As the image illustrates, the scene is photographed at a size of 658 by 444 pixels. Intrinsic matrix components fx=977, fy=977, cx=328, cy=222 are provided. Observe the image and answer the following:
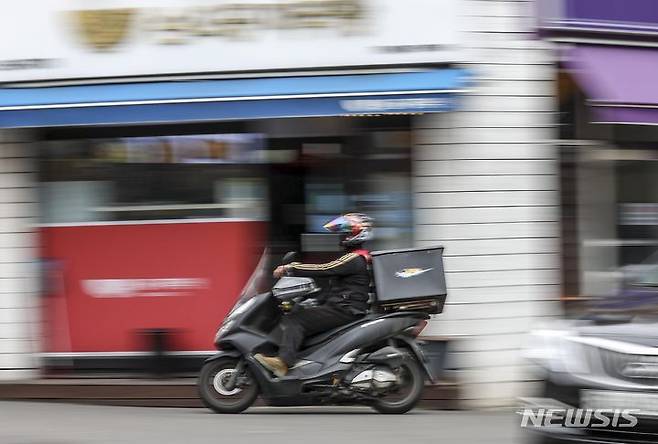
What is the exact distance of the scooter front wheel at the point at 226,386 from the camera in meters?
8.16

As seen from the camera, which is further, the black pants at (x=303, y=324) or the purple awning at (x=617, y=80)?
the purple awning at (x=617, y=80)

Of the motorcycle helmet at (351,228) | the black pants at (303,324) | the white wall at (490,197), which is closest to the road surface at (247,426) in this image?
the black pants at (303,324)

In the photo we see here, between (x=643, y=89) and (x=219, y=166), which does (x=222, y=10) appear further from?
(x=643, y=89)

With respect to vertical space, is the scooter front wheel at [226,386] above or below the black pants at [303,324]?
below

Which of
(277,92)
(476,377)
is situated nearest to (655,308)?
(476,377)

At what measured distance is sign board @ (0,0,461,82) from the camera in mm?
9000

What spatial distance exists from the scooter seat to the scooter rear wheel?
0.50 meters

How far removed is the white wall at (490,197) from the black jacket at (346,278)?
4.14ft

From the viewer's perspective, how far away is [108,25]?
30.2 feet

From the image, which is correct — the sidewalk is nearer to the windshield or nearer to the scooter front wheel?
the scooter front wheel

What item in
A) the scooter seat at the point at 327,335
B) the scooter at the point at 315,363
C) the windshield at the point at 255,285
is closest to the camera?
the scooter at the point at 315,363

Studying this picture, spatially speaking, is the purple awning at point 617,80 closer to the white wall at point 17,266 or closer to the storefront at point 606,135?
the storefront at point 606,135

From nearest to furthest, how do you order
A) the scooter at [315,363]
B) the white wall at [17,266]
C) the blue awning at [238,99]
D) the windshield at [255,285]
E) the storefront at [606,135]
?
1. the scooter at [315,363]
2. the windshield at [255,285]
3. the blue awning at [238,99]
4. the storefront at [606,135]
5. the white wall at [17,266]

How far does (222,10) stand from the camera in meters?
9.18
